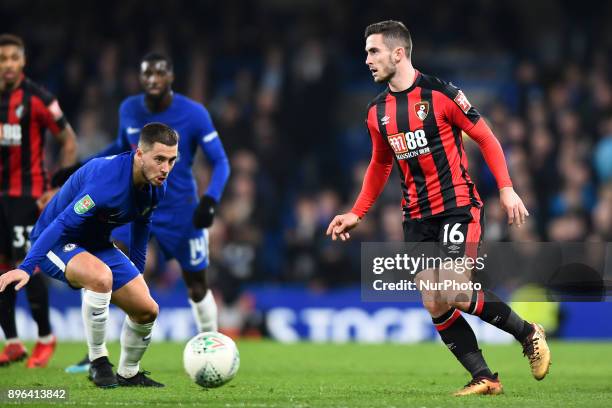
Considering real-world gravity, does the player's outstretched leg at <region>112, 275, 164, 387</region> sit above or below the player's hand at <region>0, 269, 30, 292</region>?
below

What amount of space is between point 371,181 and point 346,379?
5.60 feet

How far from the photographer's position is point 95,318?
6.96 meters

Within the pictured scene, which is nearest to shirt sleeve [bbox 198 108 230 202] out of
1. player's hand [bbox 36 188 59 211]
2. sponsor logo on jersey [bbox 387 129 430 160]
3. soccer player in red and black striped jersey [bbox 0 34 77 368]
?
soccer player in red and black striped jersey [bbox 0 34 77 368]

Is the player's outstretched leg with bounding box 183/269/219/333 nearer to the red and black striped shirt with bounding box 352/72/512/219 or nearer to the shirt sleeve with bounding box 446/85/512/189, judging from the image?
the red and black striped shirt with bounding box 352/72/512/219

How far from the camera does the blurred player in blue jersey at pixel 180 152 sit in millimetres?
8531

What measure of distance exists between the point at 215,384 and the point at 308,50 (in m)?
10.6

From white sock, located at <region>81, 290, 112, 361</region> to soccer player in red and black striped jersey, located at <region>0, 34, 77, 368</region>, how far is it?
5.98 feet

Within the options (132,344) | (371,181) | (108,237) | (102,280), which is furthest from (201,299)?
(371,181)

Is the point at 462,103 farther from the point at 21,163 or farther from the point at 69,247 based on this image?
the point at 21,163

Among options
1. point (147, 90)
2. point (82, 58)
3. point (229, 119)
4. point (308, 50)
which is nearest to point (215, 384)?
point (147, 90)

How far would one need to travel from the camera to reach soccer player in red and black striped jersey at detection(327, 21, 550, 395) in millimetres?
6617

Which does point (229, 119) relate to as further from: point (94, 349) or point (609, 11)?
point (94, 349)

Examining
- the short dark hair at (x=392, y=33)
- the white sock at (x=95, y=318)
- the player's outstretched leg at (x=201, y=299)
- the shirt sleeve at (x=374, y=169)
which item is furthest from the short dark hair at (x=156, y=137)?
the player's outstretched leg at (x=201, y=299)

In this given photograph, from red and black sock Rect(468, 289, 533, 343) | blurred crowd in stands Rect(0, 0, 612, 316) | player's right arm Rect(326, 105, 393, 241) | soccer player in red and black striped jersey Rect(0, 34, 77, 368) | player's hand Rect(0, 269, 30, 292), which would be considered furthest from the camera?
blurred crowd in stands Rect(0, 0, 612, 316)
